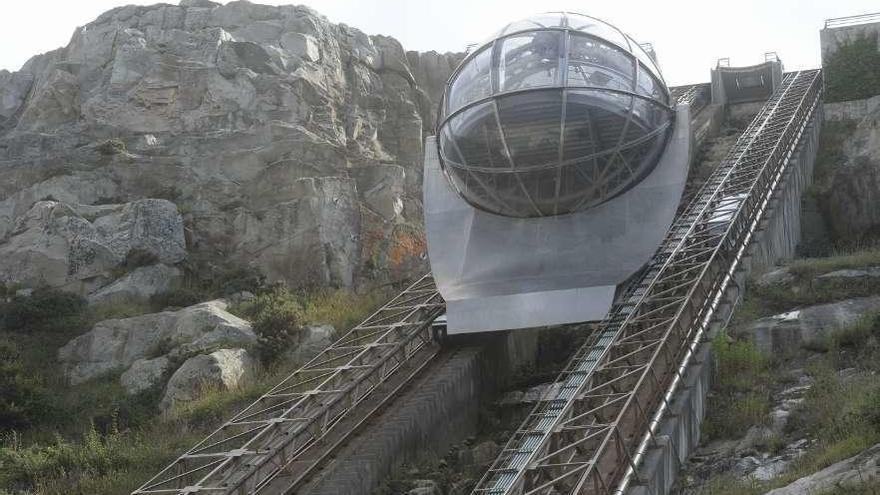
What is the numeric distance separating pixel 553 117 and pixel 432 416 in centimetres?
534

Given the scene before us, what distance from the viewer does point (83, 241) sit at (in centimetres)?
2561

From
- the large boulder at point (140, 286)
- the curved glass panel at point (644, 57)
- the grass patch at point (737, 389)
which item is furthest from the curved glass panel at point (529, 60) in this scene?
the large boulder at point (140, 286)

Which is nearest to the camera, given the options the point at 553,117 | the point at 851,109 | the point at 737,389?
the point at 737,389

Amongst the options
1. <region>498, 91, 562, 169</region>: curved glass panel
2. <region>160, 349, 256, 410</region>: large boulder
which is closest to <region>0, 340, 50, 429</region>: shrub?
<region>160, 349, 256, 410</region>: large boulder

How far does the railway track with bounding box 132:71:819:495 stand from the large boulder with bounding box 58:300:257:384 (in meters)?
2.16

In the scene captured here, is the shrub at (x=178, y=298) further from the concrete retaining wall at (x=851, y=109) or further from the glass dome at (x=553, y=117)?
the concrete retaining wall at (x=851, y=109)

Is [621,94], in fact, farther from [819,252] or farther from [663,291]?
[819,252]

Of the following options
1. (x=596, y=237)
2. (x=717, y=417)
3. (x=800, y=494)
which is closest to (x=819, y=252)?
(x=596, y=237)

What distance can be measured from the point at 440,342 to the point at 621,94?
17.5ft

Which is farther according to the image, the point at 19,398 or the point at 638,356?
the point at 19,398

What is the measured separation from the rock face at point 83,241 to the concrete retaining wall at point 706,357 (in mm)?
12686

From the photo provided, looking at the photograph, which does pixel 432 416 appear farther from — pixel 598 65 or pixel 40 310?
pixel 40 310

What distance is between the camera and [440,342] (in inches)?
816

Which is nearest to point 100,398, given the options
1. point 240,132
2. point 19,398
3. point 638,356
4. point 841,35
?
point 19,398
